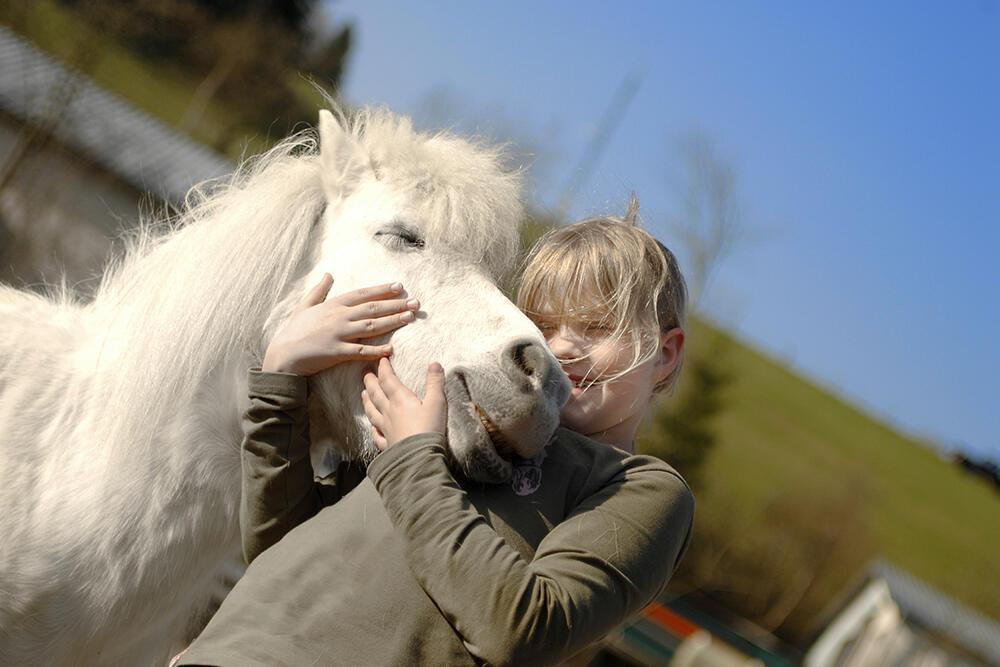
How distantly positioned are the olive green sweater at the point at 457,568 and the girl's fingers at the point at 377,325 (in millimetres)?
379

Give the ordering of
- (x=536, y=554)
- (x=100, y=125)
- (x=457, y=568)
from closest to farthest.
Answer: (x=457, y=568), (x=536, y=554), (x=100, y=125)

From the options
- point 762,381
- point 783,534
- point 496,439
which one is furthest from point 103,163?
point 762,381

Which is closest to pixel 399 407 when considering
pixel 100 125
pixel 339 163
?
pixel 339 163

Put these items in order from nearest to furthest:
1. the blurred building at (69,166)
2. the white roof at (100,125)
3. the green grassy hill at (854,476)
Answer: the blurred building at (69,166) < the white roof at (100,125) < the green grassy hill at (854,476)

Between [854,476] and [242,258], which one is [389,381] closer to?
[242,258]

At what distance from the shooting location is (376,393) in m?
2.09

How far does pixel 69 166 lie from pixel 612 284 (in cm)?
1399

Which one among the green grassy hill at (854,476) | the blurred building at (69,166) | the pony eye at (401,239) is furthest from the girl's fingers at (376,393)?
the green grassy hill at (854,476)

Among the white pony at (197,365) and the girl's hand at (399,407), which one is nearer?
the girl's hand at (399,407)

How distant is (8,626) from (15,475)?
1.15ft

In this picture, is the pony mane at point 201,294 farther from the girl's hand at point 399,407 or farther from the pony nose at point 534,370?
the pony nose at point 534,370

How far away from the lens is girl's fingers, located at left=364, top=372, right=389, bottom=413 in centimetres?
205

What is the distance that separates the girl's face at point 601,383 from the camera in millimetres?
2141

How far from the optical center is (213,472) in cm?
237
